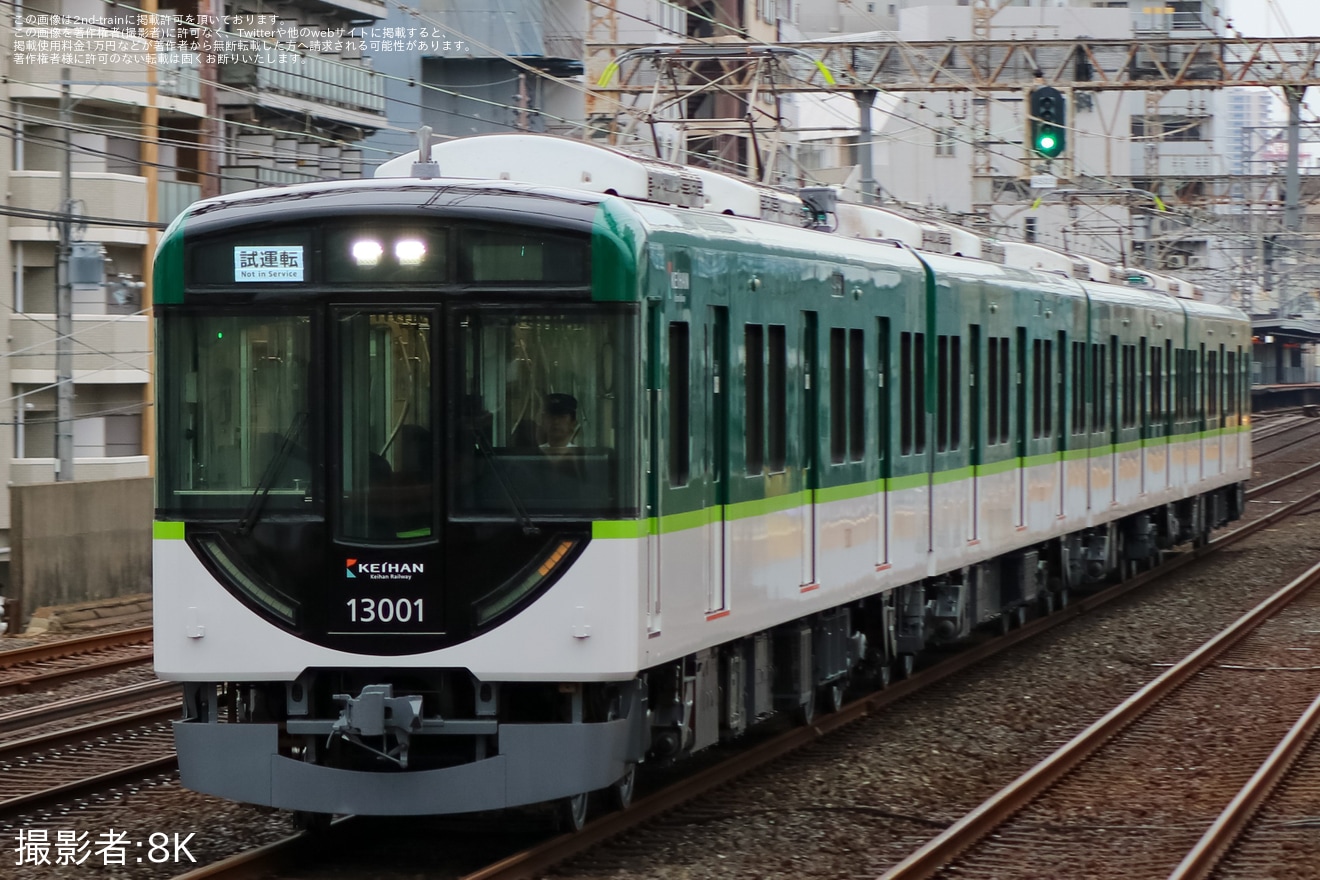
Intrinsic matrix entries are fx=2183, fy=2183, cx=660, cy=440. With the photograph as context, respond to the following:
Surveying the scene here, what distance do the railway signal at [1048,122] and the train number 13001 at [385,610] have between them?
15115 millimetres

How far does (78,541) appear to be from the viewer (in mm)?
19969

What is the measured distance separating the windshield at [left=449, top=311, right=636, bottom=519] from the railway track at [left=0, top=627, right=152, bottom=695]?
22.9ft

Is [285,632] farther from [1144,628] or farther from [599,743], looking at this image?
[1144,628]

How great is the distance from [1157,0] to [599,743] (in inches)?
3275

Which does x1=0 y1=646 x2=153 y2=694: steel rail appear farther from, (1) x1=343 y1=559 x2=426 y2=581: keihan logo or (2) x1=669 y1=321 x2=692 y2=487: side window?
(2) x1=669 y1=321 x2=692 y2=487: side window

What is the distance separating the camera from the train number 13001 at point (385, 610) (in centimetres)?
846

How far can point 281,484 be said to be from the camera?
854cm

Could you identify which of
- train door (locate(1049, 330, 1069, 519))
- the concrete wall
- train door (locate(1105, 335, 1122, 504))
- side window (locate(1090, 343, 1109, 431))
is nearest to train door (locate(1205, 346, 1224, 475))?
train door (locate(1105, 335, 1122, 504))

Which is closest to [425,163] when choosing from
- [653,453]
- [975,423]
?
[653,453]

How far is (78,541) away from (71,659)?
3.77 m

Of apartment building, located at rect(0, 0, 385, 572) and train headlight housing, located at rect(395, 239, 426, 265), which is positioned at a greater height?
apartment building, located at rect(0, 0, 385, 572)

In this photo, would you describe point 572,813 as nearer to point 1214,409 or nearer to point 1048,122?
point 1048,122

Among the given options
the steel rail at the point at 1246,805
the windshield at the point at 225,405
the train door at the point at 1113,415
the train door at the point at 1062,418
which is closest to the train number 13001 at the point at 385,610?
the windshield at the point at 225,405

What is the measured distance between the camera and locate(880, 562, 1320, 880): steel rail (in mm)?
8781
